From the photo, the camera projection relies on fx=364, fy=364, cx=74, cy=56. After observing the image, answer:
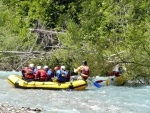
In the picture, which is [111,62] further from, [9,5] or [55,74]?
[9,5]

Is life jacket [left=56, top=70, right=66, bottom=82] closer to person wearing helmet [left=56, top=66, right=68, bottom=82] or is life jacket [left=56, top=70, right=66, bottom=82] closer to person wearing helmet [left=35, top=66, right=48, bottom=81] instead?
person wearing helmet [left=56, top=66, right=68, bottom=82]

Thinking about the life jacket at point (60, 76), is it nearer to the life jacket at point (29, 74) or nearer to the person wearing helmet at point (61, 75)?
the person wearing helmet at point (61, 75)

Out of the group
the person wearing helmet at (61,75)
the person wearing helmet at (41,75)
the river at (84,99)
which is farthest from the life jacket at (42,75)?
the river at (84,99)

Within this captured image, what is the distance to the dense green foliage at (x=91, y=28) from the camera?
11.0 metres

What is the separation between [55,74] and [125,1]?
4.98 meters

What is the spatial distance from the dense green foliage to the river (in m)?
1.11

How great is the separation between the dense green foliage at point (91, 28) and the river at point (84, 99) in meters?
1.11

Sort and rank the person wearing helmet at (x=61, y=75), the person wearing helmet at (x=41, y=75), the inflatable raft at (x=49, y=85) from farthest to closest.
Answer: the person wearing helmet at (x=41, y=75)
the person wearing helmet at (x=61, y=75)
the inflatable raft at (x=49, y=85)

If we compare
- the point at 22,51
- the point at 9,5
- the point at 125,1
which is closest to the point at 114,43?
the point at 125,1

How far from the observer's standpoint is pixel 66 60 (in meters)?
19.5

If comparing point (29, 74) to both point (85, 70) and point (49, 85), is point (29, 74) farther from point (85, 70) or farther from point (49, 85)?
point (85, 70)

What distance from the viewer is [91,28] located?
85.2 feet

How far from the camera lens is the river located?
1116 centimetres

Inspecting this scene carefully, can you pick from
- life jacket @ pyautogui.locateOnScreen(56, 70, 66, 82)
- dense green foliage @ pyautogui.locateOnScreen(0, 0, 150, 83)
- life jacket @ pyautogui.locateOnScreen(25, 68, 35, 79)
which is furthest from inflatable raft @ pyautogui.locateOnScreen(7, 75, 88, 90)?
dense green foliage @ pyautogui.locateOnScreen(0, 0, 150, 83)
